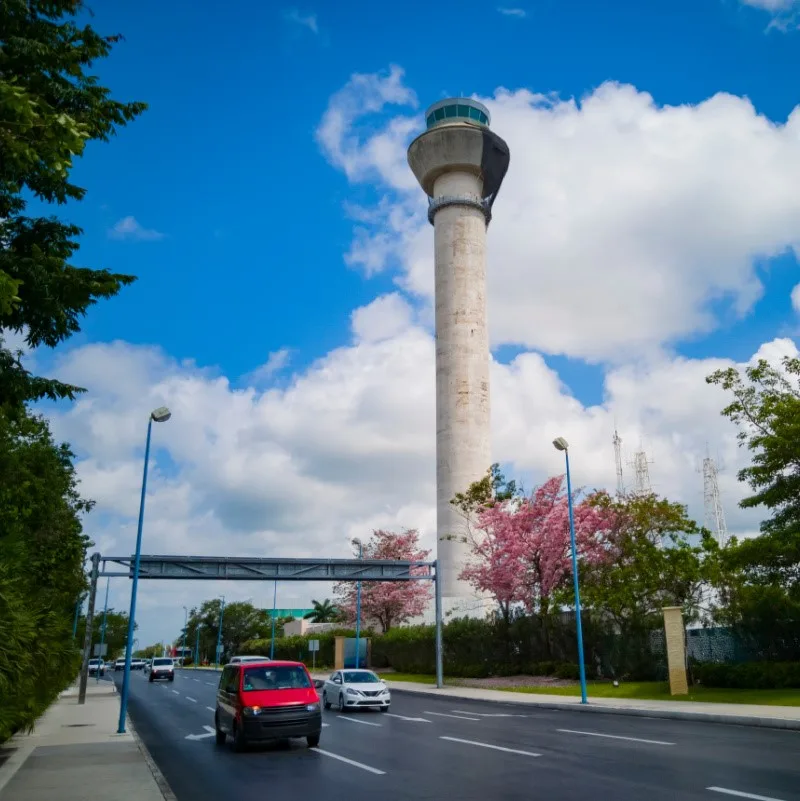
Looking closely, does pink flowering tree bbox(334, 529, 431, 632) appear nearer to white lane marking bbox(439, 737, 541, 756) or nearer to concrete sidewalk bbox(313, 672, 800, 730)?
concrete sidewalk bbox(313, 672, 800, 730)

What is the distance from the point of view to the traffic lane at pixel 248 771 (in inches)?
450

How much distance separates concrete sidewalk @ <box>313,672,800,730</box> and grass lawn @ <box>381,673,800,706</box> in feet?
3.28

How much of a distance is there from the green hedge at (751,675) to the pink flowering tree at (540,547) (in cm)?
1028

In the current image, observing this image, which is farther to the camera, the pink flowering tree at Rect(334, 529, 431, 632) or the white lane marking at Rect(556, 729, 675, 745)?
A: the pink flowering tree at Rect(334, 529, 431, 632)

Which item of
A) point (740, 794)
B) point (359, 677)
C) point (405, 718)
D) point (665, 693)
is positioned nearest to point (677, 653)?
point (665, 693)

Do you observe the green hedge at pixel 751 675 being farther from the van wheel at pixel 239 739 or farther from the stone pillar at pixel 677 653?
the van wheel at pixel 239 739

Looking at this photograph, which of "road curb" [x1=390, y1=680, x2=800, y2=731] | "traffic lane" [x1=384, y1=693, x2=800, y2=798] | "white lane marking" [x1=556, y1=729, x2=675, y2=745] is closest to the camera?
"traffic lane" [x1=384, y1=693, x2=800, y2=798]

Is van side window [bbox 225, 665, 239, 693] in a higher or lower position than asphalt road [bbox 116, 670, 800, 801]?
higher

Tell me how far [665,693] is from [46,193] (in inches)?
Answer: 1067

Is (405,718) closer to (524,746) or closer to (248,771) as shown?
(524,746)

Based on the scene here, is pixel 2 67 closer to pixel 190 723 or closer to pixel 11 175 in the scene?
pixel 11 175

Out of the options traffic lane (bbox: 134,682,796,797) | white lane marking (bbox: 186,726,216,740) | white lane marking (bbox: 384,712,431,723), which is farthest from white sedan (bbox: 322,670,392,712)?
white lane marking (bbox: 186,726,216,740)

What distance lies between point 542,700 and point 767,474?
1163 centimetres

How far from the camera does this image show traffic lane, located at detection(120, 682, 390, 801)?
1142cm
